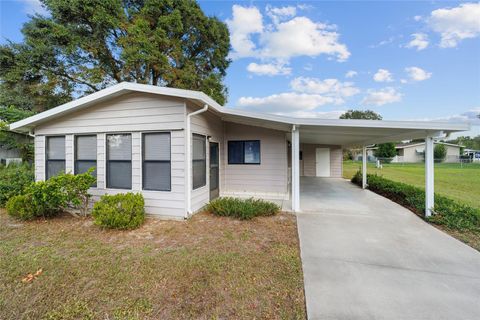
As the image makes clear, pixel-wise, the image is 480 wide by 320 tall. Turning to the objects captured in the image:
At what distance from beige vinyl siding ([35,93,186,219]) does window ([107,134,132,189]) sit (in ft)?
0.42

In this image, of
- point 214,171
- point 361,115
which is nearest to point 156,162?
point 214,171

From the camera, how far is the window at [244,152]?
7.21 metres

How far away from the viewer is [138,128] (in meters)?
5.07

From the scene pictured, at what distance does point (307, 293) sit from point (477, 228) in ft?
15.1

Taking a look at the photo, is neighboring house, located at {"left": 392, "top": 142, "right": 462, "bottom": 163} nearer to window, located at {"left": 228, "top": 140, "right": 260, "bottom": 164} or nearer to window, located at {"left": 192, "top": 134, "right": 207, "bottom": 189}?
window, located at {"left": 228, "top": 140, "right": 260, "bottom": 164}

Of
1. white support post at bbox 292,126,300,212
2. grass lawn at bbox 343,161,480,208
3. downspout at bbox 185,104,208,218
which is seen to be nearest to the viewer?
downspout at bbox 185,104,208,218

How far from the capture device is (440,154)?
34.3 metres

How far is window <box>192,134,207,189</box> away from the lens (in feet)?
17.2

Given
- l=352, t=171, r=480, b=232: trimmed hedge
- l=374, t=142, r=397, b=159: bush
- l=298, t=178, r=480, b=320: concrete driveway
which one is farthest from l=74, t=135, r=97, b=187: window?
l=374, t=142, r=397, b=159: bush

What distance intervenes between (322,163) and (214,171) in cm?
968

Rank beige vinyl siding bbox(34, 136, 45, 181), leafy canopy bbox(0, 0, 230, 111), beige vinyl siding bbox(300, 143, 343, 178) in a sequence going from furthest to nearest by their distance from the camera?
beige vinyl siding bbox(300, 143, 343, 178)
leafy canopy bbox(0, 0, 230, 111)
beige vinyl siding bbox(34, 136, 45, 181)

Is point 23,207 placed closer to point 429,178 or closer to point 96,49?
point 429,178

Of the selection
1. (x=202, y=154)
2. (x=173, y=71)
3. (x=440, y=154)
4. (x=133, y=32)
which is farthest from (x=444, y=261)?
(x=440, y=154)

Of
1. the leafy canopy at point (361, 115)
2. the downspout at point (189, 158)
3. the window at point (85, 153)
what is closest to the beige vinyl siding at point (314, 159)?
the downspout at point (189, 158)
